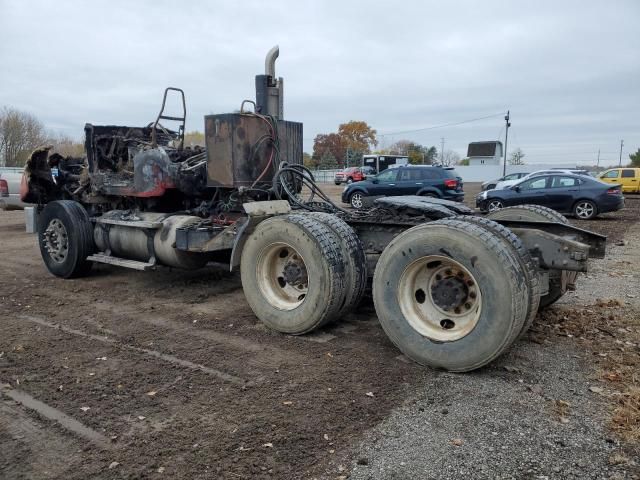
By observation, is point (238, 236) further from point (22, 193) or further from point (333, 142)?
point (333, 142)

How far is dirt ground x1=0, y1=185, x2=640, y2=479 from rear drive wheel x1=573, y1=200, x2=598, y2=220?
12.6m

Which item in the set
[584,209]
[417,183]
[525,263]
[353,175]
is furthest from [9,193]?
[353,175]

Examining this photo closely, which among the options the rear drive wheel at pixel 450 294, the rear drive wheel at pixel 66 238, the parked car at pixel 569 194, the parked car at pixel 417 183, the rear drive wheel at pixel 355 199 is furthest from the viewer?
the rear drive wheel at pixel 355 199

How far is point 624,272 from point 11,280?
8.71 metres

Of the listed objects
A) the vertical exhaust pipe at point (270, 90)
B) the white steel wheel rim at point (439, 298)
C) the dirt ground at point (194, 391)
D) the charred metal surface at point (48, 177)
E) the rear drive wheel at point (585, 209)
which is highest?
the vertical exhaust pipe at point (270, 90)

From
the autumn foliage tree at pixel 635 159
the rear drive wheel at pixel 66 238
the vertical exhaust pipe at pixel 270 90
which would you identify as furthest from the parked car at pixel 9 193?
the autumn foliage tree at pixel 635 159

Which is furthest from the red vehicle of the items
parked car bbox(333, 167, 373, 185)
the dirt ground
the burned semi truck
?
the dirt ground

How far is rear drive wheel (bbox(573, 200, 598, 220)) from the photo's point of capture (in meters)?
15.7

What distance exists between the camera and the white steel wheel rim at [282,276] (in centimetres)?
480

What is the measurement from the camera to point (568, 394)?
11.5ft

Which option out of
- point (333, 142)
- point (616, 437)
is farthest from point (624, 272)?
point (333, 142)

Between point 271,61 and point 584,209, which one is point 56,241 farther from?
point 584,209

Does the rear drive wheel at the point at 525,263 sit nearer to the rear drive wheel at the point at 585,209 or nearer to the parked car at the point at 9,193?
the parked car at the point at 9,193

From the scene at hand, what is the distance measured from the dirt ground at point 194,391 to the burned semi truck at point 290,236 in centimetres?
36
